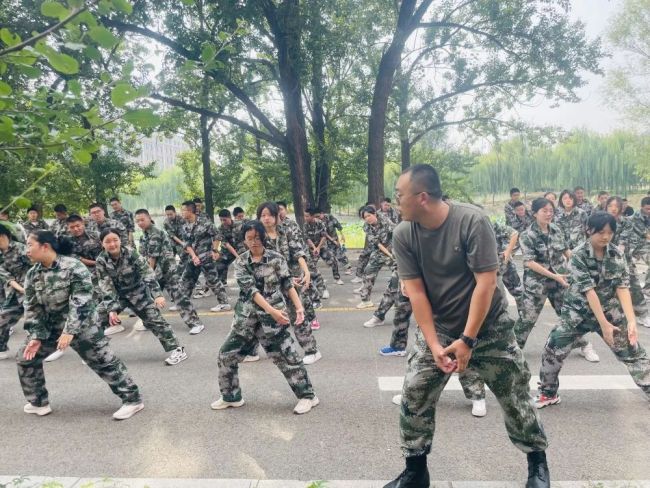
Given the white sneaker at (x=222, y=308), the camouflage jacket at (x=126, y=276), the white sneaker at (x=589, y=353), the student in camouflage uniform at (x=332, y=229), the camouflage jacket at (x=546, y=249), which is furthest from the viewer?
the student in camouflage uniform at (x=332, y=229)

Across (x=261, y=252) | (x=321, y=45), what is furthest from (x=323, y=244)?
(x=261, y=252)

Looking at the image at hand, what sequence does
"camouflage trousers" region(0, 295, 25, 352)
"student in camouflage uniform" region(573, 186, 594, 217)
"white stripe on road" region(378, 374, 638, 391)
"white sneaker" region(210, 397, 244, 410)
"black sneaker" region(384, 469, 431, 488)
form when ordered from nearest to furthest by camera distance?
1. "black sneaker" region(384, 469, 431, 488)
2. "white sneaker" region(210, 397, 244, 410)
3. "white stripe on road" region(378, 374, 638, 391)
4. "camouflage trousers" region(0, 295, 25, 352)
5. "student in camouflage uniform" region(573, 186, 594, 217)

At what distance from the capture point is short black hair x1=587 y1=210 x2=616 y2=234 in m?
3.72

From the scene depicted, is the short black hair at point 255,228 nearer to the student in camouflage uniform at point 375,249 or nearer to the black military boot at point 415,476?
the black military boot at point 415,476

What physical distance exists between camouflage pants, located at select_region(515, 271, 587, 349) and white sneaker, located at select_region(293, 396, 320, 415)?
2461 millimetres

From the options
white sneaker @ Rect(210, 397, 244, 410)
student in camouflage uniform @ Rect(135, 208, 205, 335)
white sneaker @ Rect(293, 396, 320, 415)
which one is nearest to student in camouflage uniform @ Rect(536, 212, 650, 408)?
white sneaker @ Rect(293, 396, 320, 415)

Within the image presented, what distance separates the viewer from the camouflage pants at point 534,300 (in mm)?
5043

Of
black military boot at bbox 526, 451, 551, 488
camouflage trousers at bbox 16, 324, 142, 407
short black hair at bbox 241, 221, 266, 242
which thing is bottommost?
black military boot at bbox 526, 451, 551, 488

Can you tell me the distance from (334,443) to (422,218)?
2.02 metres

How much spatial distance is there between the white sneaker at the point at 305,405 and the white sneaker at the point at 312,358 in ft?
3.82

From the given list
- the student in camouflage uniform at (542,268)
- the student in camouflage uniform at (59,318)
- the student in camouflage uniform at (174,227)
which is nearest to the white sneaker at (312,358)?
the student in camouflage uniform at (59,318)

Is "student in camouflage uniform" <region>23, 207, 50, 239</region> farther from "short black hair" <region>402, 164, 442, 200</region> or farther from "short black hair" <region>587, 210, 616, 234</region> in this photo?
"short black hair" <region>587, 210, 616, 234</region>

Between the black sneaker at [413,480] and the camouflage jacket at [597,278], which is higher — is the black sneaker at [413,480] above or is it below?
below

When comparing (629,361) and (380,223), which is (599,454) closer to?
(629,361)
